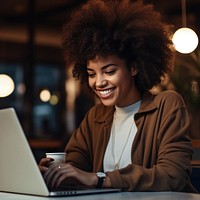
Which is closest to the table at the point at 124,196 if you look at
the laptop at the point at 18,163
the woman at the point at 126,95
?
the laptop at the point at 18,163

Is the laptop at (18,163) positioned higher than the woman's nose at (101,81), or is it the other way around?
the woman's nose at (101,81)

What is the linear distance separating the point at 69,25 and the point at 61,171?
2.62 ft

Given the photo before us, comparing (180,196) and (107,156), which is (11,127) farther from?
(107,156)

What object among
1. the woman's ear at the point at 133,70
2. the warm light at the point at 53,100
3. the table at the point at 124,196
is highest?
the woman's ear at the point at 133,70

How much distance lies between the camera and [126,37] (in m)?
2.22

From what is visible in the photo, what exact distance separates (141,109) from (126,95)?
117 millimetres

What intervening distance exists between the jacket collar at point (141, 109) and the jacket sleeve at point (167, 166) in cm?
9

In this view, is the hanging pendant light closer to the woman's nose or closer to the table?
the woman's nose

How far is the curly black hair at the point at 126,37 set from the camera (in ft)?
7.34

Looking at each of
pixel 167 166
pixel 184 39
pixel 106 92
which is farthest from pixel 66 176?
pixel 184 39

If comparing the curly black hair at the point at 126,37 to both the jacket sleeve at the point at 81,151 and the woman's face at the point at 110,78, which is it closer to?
the woman's face at the point at 110,78

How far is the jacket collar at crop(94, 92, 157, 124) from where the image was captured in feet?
7.22

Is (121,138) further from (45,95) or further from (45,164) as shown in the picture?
(45,95)

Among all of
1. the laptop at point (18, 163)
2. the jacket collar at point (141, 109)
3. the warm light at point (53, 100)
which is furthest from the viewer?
the warm light at point (53, 100)
